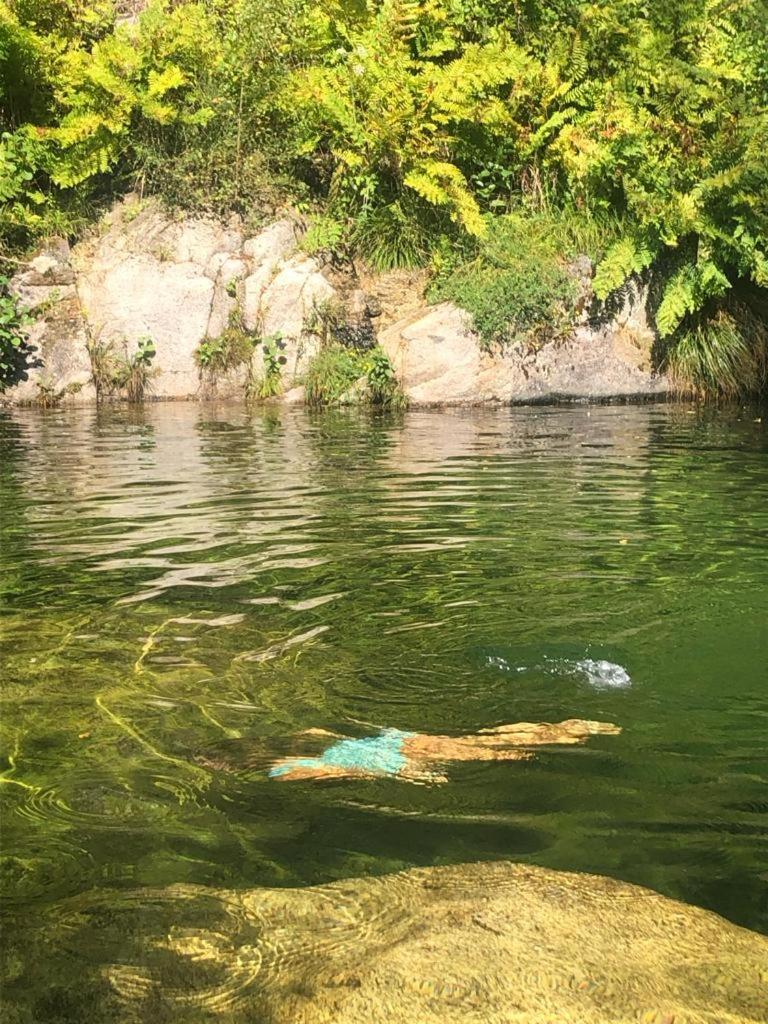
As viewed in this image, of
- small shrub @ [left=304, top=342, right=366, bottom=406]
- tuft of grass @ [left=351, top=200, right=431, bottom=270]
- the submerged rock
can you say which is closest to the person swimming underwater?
the submerged rock

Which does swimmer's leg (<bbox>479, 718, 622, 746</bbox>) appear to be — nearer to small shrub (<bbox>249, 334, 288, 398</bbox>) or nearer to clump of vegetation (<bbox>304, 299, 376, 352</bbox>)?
clump of vegetation (<bbox>304, 299, 376, 352</bbox>)

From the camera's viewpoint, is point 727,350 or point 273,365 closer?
point 727,350

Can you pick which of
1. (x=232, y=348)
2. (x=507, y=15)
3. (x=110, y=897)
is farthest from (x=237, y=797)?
(x=507, y=15)

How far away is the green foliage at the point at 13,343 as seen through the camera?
12828mm

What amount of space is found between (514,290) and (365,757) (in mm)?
10571

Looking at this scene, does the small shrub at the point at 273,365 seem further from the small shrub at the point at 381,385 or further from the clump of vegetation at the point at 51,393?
the clump of vegetation at the point at 51,393

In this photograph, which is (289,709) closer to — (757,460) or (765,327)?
(757,460)

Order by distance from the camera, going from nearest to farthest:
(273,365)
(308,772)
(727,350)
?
(308,772)
(727,350)
(273,365)

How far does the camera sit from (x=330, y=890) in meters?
2.01

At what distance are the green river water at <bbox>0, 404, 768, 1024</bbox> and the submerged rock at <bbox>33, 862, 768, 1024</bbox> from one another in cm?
9

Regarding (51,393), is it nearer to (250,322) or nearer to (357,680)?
(250,322)

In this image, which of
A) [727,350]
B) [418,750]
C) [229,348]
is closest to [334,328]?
[229,348]

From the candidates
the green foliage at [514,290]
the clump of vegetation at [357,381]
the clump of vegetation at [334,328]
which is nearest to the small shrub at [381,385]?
the clump of vegetation at [357,381]

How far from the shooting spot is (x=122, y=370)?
13.3 m
